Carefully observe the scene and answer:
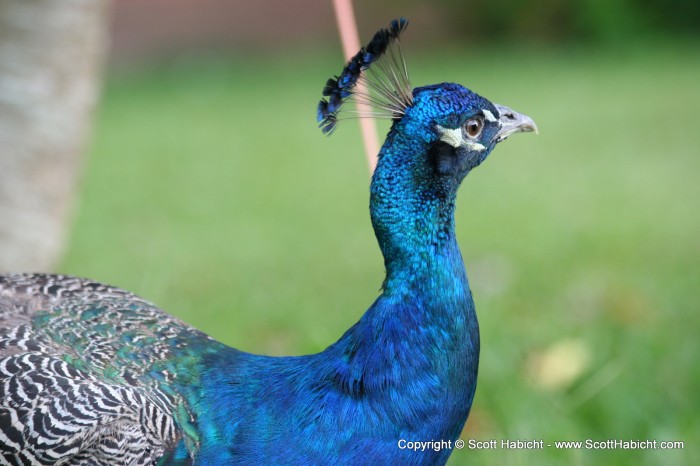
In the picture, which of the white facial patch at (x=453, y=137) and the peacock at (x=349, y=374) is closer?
the peacock at (x=349, y=374)

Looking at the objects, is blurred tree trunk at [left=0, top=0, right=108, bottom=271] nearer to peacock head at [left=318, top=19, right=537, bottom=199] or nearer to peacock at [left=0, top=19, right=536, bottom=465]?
peacock at [left=0, top=19, right=536, bottom=465]

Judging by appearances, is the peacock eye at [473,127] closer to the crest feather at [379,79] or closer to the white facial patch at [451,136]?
the white facial patch at [451,136]

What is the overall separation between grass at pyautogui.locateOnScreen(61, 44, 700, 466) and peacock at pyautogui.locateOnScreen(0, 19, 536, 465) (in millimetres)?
855

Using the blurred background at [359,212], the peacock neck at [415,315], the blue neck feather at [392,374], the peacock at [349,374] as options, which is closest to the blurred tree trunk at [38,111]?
the blurred background at [359,212]

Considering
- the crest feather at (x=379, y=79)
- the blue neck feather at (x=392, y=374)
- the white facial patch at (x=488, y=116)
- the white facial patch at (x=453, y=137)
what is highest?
the crest feather at (x=379, y=79)

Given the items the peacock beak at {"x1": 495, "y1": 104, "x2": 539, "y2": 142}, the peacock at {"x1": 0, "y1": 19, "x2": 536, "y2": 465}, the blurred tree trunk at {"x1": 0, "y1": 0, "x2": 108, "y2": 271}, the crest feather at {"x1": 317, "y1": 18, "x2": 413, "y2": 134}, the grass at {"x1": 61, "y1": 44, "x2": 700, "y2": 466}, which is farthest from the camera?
the blurred tree trunk at {"x1": 0, "y1": 0, "x2": 108, "y2": 271}

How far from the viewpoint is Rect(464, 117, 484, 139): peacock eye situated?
2.25 meters

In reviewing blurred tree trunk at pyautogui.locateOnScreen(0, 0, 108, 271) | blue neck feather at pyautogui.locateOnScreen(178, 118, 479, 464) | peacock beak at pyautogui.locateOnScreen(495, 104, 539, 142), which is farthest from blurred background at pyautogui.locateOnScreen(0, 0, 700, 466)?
peacock beak at pyautogui.locateOnScreen(495, 104, 539, 142)

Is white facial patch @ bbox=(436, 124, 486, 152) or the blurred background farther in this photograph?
the blurred background

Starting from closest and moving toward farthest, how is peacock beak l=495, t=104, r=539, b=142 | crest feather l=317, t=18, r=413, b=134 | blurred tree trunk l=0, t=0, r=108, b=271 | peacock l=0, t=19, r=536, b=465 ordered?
peacock l=0, t=19, r=536, b=465
crest feather l=317, t=18, r=413, b=134
peacock beak l=495, t=104, r=539, b=142
blurred tree trunk l=0, t=0, r=108, b=271

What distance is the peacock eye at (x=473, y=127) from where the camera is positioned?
2254mm

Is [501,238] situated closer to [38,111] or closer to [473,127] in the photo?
[38,111]

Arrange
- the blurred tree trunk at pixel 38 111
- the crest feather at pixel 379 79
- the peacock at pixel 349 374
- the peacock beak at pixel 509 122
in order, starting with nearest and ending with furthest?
the peacock at pixel 349 374 < the crest feather at pixel 379 79 < the peacock beak at pixel 509 122 < the blurred tree trunk at pixel 38 111

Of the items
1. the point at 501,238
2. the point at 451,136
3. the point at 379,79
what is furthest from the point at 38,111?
the point at 501,238
